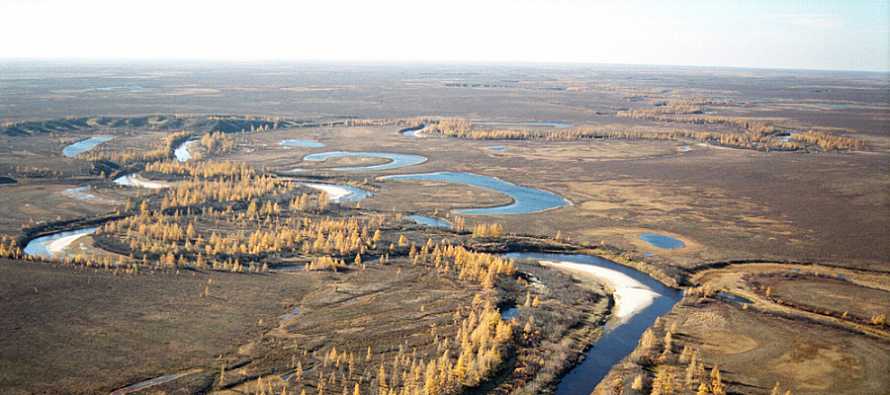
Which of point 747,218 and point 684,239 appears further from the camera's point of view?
point 747,218

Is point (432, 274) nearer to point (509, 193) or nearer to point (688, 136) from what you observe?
point (509, 193)

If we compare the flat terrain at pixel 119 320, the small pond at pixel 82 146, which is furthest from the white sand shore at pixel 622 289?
the small pond at pixel 82 146

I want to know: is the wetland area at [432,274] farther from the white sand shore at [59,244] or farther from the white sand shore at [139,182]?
the white sand shore at [139,182]

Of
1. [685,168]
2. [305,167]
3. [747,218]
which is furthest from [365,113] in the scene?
[747,218]

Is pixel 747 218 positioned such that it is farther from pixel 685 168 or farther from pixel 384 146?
pixel 384 146

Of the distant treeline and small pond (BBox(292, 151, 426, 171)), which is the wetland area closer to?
small pond (BBox(292, 151, 426, 171))

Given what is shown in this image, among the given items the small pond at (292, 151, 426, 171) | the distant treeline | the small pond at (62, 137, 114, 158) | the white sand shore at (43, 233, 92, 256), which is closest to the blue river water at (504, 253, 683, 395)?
the white sand shore at (43, 233, 92, 256)

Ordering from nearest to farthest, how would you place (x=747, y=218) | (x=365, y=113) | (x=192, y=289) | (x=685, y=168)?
(x=192, y=289) < (x=747, y=218) < (x=685, y=168) < (x=365, y=113)

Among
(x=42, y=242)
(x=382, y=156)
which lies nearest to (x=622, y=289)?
(x=42, y=242)
